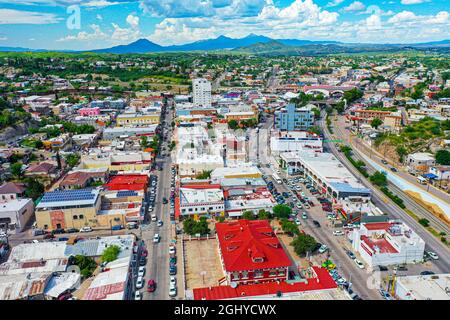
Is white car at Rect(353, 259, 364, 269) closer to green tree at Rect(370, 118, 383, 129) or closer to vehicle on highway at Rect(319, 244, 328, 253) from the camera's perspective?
vehicle on highway at Rect(319, 244, 328, 253)

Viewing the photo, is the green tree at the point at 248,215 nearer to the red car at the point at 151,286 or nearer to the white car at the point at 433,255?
the red car at the point at 151,286

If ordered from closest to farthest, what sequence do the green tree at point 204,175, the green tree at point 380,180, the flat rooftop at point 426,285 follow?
the flat rooftop at point 426,285
the green tree at point 380,180
the green tree at point 204,175

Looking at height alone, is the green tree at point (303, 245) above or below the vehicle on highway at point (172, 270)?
above

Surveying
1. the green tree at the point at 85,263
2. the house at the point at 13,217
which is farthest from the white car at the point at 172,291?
the house at the point at 13,217

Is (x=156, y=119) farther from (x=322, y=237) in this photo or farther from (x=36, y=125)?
(x=322, y=237)
